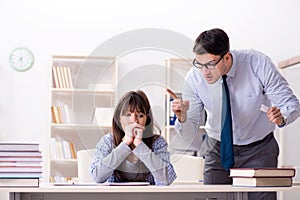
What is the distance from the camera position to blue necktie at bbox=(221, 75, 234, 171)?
2525 millimetres

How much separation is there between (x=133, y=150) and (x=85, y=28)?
3268 mm

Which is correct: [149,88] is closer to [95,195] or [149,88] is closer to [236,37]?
[95,195]

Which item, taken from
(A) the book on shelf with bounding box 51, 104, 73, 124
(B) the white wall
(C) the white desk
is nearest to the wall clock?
(B) the white wall

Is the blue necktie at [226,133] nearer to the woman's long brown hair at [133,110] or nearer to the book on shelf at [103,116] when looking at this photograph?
the woman's long brown hair at [133,110]

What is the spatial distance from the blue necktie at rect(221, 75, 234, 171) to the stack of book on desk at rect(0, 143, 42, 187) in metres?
0.81

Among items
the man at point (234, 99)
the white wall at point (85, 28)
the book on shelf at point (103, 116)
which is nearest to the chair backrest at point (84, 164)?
the book on shelf at point (103, 116)

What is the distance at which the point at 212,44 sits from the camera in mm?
2459

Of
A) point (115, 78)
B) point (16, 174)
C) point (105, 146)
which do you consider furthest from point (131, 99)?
point (115, 78)

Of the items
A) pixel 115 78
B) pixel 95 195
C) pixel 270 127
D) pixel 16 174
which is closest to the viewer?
pixel 16 174

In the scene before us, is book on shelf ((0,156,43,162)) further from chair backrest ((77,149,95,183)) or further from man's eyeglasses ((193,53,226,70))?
chair backrest ((77,149,95,183))

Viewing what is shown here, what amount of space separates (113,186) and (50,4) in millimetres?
3695

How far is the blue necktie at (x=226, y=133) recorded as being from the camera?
99.4 inches

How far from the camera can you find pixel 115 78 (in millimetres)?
5367

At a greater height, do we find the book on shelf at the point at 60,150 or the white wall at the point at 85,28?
the white wall at the point at 85,28
